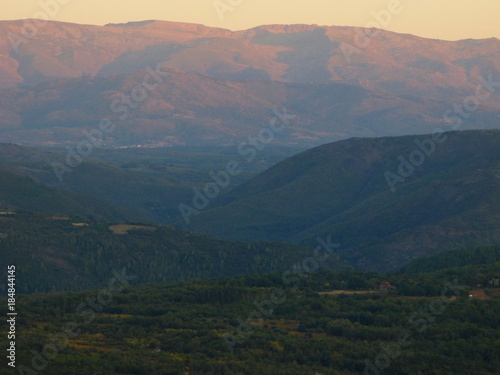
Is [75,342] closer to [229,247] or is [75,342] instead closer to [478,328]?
[478,328]

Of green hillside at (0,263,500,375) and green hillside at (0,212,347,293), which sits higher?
green hillside at (0,212,347,293)

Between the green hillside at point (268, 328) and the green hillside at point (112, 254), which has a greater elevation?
the green hillside at point (112, 254)

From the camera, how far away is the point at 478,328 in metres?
78.9

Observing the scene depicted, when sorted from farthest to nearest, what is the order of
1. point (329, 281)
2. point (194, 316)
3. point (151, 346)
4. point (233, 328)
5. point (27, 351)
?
1. point (329, 281)
2. point (194, 316)
3. point (233, 328)
4. point (151, 346)
5. point (27, 351)

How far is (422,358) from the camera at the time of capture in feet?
235

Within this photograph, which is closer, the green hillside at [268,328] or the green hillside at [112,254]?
the green hillside at [268,328]

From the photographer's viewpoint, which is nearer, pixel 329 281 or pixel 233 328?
pixel 233 328

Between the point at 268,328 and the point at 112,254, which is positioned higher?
the point at 112,254

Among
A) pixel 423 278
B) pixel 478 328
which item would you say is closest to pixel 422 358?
pixel 478 328

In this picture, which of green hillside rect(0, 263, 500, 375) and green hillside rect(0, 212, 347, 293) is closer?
green hillside rect(0, 263, 500, 375)

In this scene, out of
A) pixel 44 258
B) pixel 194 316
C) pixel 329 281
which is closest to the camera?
pixel 194 316

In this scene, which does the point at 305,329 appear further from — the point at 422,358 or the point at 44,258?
the point at 44,258

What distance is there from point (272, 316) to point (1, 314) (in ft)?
79.4

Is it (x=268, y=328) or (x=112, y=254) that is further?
(x=112, y=254)
